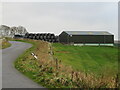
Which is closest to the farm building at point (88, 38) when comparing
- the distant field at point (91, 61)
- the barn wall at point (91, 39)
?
the barn wall at point (91, 39)

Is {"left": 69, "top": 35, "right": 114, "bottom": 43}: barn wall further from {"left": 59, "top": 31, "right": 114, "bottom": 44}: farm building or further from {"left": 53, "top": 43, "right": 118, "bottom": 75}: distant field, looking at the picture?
{"left": 53, "top": 43, "right": 118, "bottom": 75}: distant field

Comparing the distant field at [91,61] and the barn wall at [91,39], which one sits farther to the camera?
the barn wall at [91,39]

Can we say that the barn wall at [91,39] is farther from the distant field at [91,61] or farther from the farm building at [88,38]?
the distant field at [91,61]

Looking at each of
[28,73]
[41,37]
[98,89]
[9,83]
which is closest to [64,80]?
[98,89]

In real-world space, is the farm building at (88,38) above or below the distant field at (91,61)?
above

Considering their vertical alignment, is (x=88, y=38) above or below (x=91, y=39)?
above

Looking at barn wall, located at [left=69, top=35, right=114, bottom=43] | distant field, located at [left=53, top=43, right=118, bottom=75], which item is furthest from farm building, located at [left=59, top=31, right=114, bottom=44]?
distant field, located at [left=53, top=43, right=118, bottom=75]

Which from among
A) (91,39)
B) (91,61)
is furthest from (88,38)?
(91,61)

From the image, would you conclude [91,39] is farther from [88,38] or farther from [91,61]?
[91,61]

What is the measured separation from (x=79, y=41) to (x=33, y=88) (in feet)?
209

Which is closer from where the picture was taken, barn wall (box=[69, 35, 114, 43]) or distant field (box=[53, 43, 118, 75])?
distant field (box=[53, 43, 118, 75])

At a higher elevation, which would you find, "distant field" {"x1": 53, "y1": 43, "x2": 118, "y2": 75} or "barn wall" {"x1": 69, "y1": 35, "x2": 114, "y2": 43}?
"barn wall" {"x1": 69, "y1": 35, "x2": 114, "y2": 43}

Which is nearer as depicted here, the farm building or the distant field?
the distant field

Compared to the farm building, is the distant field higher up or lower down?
lower down
